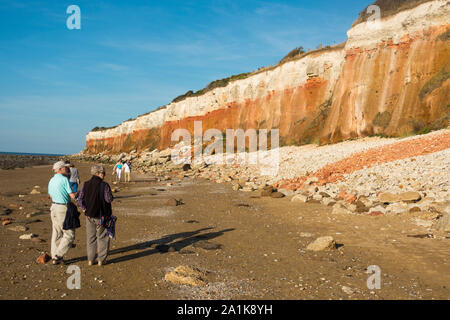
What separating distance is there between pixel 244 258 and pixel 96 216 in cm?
319

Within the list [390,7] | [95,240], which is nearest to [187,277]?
[95,240]

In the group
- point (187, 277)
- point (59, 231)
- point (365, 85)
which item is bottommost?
point (187, 277)

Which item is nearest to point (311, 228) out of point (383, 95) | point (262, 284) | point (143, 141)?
point (262, 284)

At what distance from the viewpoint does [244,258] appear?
250 inches

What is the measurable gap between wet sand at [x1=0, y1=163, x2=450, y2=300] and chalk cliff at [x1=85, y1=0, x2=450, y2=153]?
15.7 m

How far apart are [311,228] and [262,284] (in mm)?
4169

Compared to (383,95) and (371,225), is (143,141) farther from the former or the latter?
(371,225)

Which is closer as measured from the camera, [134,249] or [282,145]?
[134,249]

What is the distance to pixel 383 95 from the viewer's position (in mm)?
24172

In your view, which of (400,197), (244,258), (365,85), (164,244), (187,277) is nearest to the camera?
(187,277)

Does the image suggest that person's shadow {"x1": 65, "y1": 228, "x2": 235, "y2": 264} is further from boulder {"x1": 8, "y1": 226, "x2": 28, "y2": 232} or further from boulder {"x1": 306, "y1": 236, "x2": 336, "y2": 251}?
boulder {"x1": 8, "y1": 226, "x2": 28, "y2": 232}

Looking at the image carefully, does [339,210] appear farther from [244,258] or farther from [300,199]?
[244,258]

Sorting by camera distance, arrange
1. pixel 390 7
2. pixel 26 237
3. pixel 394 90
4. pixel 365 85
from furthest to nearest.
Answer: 1. pixel 390 7
2. pixel 365 85
3. pixel 394 90
4. pixel 26 237

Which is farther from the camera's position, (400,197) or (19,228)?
(400,197)
